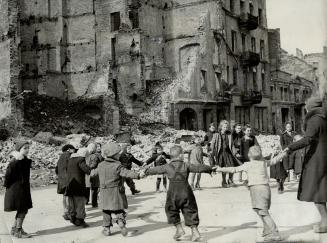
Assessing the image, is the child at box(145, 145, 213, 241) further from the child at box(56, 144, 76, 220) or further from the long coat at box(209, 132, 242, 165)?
the long coat at box(209, 132, 242, 165)

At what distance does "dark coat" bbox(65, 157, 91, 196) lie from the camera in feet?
28.2

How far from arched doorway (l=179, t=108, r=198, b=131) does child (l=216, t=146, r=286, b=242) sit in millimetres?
27376

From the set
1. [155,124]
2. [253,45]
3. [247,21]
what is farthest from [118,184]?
[253,45]

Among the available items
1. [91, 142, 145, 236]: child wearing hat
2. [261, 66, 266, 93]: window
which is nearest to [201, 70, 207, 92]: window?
[261, 66, 266, 93]: window

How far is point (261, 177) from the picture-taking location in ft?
22.0

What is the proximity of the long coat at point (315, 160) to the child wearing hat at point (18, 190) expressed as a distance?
4.34 meters

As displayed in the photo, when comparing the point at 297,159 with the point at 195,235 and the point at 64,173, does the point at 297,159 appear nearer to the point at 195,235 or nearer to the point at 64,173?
the point at 64,173

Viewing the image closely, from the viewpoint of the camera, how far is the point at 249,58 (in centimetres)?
4194

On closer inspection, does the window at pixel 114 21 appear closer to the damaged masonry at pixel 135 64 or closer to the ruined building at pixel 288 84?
the damaged masonry at pixel 135 64

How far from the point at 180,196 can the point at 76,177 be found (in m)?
2.64

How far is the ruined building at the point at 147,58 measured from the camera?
A: 34.3 metres

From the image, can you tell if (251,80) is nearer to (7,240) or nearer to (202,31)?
(202,31)

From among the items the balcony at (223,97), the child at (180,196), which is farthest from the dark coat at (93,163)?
the balcony at (223,97)

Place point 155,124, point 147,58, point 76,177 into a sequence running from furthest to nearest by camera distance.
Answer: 1. point 147,58
2. point 155,124
3. point 76,177
